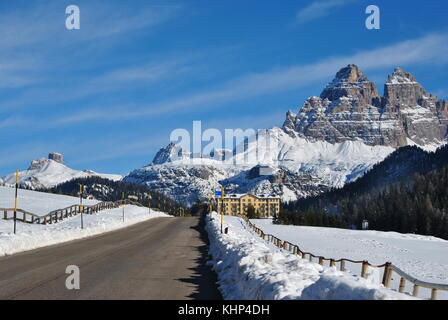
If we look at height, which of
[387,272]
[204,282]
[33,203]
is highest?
[33,203]

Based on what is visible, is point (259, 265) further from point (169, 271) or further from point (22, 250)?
point (22, 250)

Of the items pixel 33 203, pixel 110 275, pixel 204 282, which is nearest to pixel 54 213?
pixel 33 203

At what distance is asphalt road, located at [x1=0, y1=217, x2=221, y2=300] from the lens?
12.2 m

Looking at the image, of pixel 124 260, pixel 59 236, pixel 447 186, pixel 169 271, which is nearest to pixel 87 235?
pixel 59 236

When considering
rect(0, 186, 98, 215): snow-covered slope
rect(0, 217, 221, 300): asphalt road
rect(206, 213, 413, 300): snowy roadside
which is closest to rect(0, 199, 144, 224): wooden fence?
rect(0, 186, 98, 215): snow-covered slope

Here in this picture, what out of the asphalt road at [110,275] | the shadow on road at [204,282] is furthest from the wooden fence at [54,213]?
the shadow on road at [204,282]

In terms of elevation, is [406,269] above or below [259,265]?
below

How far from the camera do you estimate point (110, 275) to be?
1545cm

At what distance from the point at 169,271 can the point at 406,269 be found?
2561 centimetres

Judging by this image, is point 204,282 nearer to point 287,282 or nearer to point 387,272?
point 287,282

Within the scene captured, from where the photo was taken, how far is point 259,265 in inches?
522

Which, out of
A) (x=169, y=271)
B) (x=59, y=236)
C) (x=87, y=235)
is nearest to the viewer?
(x=169, y=271)

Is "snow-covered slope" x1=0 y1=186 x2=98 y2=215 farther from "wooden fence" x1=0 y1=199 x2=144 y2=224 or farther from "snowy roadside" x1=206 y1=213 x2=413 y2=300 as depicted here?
"snowy roadside" x1=206 y1=213 x2=413 y2=300
